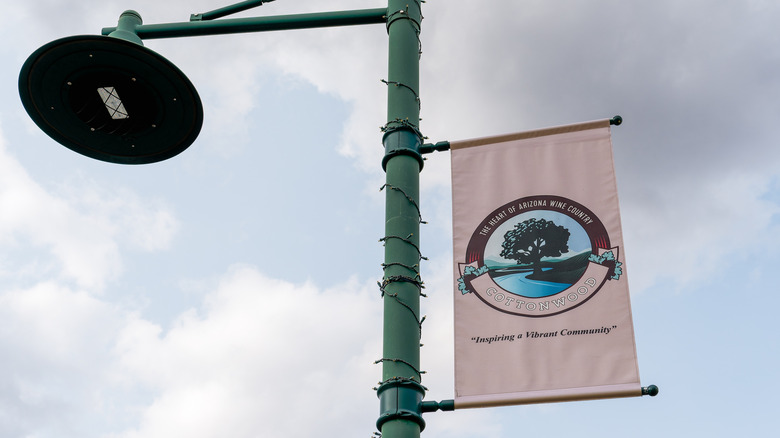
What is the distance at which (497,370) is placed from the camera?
5.95 metres

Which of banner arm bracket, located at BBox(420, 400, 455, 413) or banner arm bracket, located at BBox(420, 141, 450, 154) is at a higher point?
banner arm bracket, located at BBox(420, 141, 450, 154)

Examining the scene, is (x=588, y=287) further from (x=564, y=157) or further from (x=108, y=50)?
(x=108, y=50)

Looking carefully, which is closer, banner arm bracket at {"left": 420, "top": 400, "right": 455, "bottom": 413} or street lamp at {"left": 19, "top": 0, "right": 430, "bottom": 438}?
banner arm bracket at {"left": 420, "top": 400, "right": 455, "bottom": 413}

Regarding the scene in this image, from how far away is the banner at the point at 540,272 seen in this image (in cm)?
588

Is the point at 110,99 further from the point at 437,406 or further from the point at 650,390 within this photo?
the point at 650,390

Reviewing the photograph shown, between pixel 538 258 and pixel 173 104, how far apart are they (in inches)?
120

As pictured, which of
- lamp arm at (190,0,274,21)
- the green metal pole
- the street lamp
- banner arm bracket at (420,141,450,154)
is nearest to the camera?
the green metal pole

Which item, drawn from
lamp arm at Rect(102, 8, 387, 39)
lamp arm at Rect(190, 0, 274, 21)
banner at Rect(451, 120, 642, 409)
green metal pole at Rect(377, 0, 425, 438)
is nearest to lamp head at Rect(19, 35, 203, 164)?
lamp arm at Rect(102, 8, 387, 39)

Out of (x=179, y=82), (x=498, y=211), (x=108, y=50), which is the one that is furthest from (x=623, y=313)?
(x=108, y=50)

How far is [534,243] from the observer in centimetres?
648

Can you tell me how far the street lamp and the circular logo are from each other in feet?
1.55

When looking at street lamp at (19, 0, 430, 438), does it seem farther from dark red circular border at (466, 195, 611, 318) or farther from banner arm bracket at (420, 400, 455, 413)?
dark red circular border at (466, 195, 611, 318)

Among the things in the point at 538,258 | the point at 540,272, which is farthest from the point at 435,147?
the point at 540,272

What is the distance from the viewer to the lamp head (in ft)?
22.9
